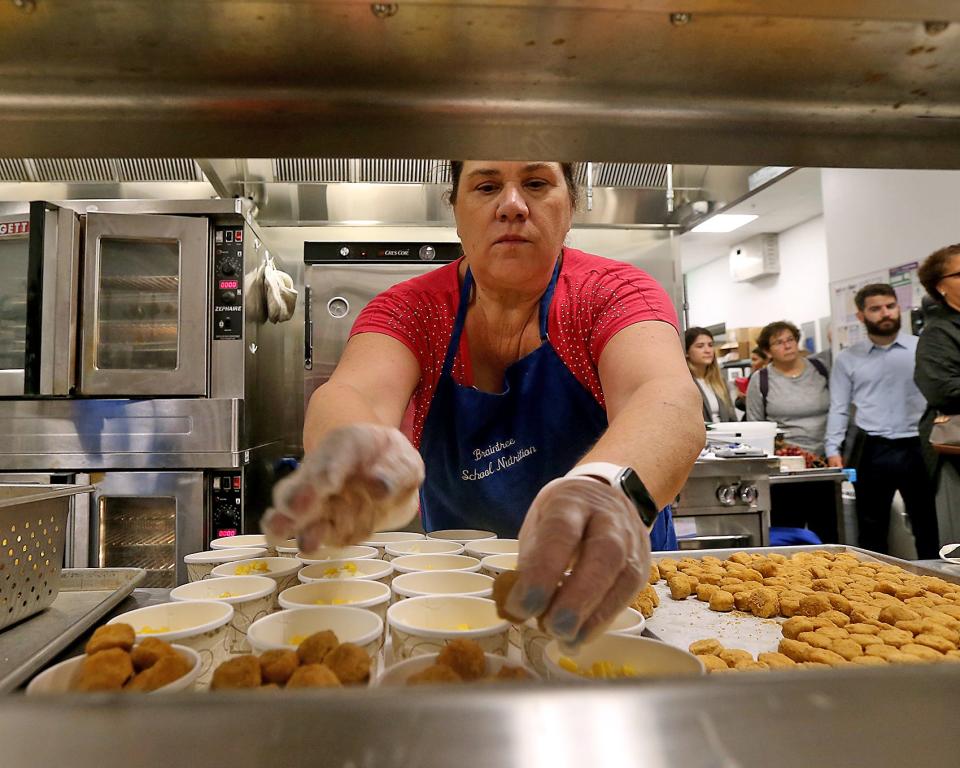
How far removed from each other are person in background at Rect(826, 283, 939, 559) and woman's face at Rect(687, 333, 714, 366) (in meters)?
0.82

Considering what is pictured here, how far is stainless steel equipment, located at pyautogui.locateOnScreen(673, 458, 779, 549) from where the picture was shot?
2.52m

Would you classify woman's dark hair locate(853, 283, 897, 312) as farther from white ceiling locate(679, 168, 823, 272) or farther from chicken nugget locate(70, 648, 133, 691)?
chicken nugget locate(70, 648, 133, 691)

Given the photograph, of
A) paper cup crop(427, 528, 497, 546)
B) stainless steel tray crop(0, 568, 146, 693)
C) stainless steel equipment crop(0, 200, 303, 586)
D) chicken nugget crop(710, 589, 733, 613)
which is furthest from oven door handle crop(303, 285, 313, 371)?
chicken nugget crop(710, 589, 733, 613)

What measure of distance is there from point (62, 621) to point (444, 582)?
64 centimetres

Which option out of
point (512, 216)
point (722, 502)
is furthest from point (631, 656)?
point (722, 502)

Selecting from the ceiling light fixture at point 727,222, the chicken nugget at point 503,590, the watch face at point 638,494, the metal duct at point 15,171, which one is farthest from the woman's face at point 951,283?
the metal duct at point 15,171

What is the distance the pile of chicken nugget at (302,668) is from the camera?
0.58 meters

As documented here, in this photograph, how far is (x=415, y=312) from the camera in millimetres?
1465

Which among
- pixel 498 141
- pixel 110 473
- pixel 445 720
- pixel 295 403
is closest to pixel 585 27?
pixel 498 141

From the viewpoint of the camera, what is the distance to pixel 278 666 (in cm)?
62

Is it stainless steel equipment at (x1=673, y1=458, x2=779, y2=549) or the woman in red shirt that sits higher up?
the woman in red shirt

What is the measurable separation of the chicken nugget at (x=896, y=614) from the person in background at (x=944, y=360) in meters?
2.30

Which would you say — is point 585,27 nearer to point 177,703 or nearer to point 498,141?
point 498,141

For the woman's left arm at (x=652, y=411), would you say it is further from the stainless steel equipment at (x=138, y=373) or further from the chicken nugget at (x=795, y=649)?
the stainless steel equipment at (x=138, y=373)
